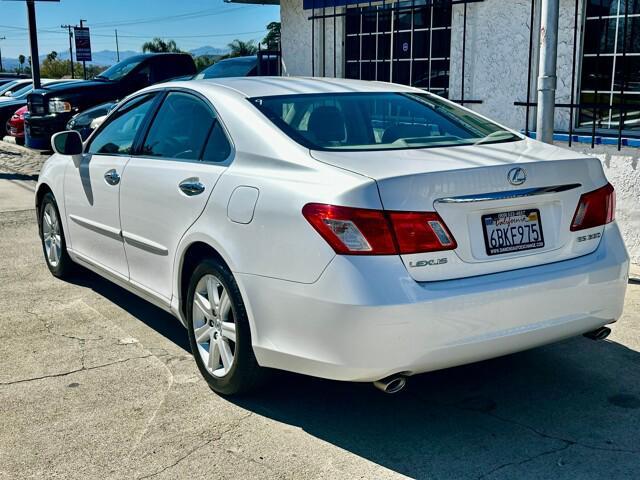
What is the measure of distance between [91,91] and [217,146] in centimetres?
1102

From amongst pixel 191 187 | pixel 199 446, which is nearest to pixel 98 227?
pixel 191 187

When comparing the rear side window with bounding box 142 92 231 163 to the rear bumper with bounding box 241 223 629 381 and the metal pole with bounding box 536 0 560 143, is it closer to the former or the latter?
the rear bumper with bounding box 241 223 629 381

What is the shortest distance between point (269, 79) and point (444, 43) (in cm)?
492

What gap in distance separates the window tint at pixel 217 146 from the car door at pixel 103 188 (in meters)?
0.88

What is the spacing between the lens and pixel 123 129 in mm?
5184

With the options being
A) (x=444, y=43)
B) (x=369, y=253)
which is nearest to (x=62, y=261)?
(x=369, y=253)

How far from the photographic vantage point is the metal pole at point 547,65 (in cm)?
565

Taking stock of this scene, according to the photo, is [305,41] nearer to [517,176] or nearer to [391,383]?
[517,176]

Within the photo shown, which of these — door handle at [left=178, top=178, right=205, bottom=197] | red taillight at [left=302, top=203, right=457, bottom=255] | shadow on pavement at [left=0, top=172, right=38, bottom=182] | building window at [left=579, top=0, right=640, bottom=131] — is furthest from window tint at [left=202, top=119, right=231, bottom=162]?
shadow on pavement at [left=0, top=172, right=38, bottom=182]

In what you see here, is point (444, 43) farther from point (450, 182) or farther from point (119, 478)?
point (119, 478)

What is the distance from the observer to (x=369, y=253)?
323cm

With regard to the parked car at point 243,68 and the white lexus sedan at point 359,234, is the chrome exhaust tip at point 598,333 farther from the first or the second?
the parked car at point 243,68

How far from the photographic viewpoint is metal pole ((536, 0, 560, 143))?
565cm

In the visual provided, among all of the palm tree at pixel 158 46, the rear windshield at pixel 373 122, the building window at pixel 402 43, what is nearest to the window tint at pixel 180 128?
the rear windshield at pixel 373 122
